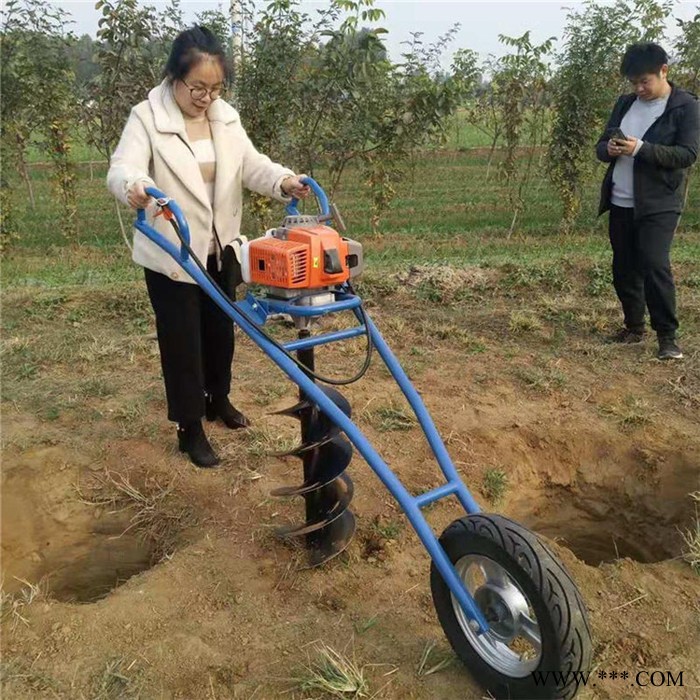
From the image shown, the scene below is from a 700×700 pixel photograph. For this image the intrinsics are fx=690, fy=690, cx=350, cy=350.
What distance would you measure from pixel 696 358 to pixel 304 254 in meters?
3.37

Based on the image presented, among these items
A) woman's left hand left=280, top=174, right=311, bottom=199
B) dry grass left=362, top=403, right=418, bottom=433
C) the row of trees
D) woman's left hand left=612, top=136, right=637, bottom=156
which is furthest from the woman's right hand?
the row of trees

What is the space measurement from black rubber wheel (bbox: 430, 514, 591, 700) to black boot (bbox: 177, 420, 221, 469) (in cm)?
154

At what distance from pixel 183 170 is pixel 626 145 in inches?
108

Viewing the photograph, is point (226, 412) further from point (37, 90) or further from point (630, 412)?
point (37, 90)

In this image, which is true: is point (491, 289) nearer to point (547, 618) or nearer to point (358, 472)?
point (358, 472)

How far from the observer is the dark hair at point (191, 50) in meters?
2.71

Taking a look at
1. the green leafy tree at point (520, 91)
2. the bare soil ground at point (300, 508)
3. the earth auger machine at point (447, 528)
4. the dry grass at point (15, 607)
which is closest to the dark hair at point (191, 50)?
the earth auger machine at point (447, 528)

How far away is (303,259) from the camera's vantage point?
2.16 m

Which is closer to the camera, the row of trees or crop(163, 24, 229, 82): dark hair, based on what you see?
crop(163, 24, 229, 82): dark hair

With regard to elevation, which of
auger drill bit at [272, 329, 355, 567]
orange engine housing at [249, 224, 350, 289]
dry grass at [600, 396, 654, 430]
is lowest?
dry grass at [600, 396, 654, 430]

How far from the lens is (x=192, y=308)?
3.16m

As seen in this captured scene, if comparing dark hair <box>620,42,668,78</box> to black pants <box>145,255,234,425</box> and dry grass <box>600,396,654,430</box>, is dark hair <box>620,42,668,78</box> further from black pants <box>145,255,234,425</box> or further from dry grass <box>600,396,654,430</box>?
black pants <box>145,255,234,425</box>

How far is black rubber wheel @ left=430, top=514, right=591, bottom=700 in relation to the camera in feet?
6.05

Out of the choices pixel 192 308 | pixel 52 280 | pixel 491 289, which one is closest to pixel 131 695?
pixel 192 308
